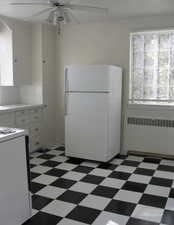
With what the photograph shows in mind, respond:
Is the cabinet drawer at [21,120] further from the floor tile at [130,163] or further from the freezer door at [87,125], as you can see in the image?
the floor tile at [130,163]

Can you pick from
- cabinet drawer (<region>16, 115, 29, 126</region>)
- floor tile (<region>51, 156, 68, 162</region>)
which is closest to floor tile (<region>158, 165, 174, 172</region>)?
floor tile (<region>51, 156, 68, 162</region>)

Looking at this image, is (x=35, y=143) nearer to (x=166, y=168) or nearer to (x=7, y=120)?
(x=7, y=120)

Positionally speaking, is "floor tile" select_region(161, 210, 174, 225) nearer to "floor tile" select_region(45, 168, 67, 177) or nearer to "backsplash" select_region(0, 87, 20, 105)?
"floor tile" select_region(45, 168, 67, 177)

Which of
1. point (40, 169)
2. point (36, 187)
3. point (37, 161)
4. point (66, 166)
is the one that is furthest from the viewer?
point (37, 161)

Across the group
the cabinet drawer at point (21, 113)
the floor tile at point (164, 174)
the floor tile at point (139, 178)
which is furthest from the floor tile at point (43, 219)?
the cabinet drawer at point (21, 113)

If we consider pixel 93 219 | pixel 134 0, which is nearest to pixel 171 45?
pixel 134 0

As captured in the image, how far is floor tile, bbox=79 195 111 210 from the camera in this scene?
276 cm

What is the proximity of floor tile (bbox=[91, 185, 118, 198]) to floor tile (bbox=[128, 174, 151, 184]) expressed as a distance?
424 millimetres

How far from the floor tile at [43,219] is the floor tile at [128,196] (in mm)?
777

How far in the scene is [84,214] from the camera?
2.60m

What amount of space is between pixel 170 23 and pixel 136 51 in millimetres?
695

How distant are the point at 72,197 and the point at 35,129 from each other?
201cm

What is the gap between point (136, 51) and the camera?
4.48 meters

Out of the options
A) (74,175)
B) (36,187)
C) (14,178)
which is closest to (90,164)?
(74,175)
